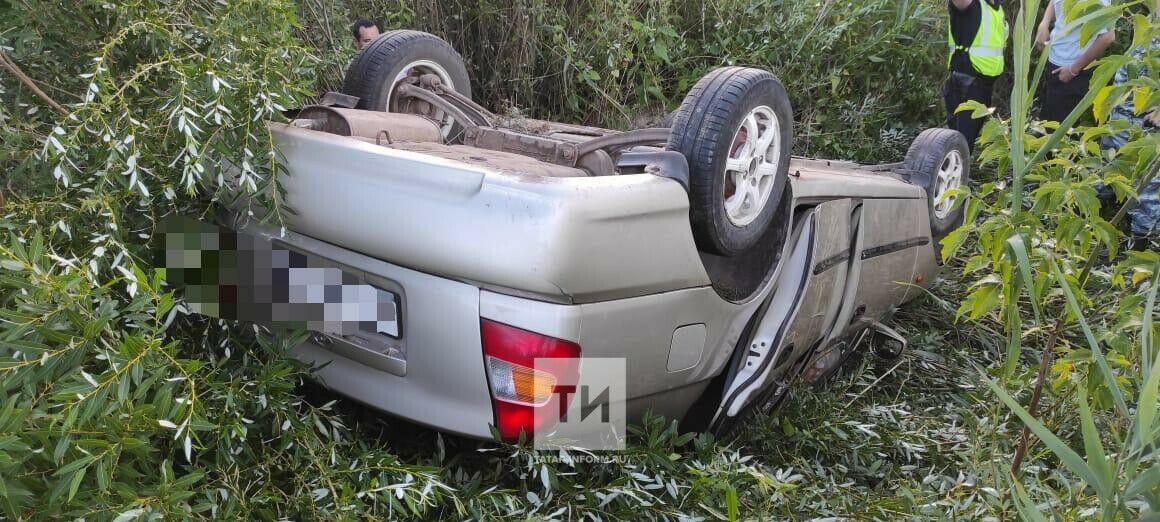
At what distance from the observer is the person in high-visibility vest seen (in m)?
5.76

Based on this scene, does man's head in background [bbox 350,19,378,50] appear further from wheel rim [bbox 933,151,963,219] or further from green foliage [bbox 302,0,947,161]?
wheel rim [bbox 933,151,963,219]

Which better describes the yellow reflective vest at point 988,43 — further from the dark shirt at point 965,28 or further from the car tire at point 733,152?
the car tire at point 733,152

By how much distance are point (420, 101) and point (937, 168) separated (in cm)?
251

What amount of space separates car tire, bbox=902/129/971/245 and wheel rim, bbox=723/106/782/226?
1.57 meters

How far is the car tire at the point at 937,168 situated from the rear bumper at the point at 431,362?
2713mm

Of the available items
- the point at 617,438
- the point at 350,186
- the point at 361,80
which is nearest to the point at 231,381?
the point at 350,186

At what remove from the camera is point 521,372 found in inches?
80.0

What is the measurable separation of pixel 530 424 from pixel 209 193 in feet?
3.84

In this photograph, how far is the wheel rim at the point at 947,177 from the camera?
161 inches

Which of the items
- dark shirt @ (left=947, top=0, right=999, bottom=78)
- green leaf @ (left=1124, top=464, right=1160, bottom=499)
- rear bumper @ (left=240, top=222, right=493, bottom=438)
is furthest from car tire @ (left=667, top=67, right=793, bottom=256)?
dark shirt @ (left=947, top=0, right=999, bottom=78)

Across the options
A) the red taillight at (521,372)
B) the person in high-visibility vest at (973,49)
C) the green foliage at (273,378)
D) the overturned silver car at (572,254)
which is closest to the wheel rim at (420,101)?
the overturned silver car at (572,254)

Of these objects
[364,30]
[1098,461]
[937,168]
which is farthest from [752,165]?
[364,30]

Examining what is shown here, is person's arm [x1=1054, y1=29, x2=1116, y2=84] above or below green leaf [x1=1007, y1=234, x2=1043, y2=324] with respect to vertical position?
above

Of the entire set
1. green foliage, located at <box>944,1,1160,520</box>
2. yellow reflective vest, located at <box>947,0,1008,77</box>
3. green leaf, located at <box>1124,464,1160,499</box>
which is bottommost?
green leaf, located at <box>1124,464,1160,499</box>
